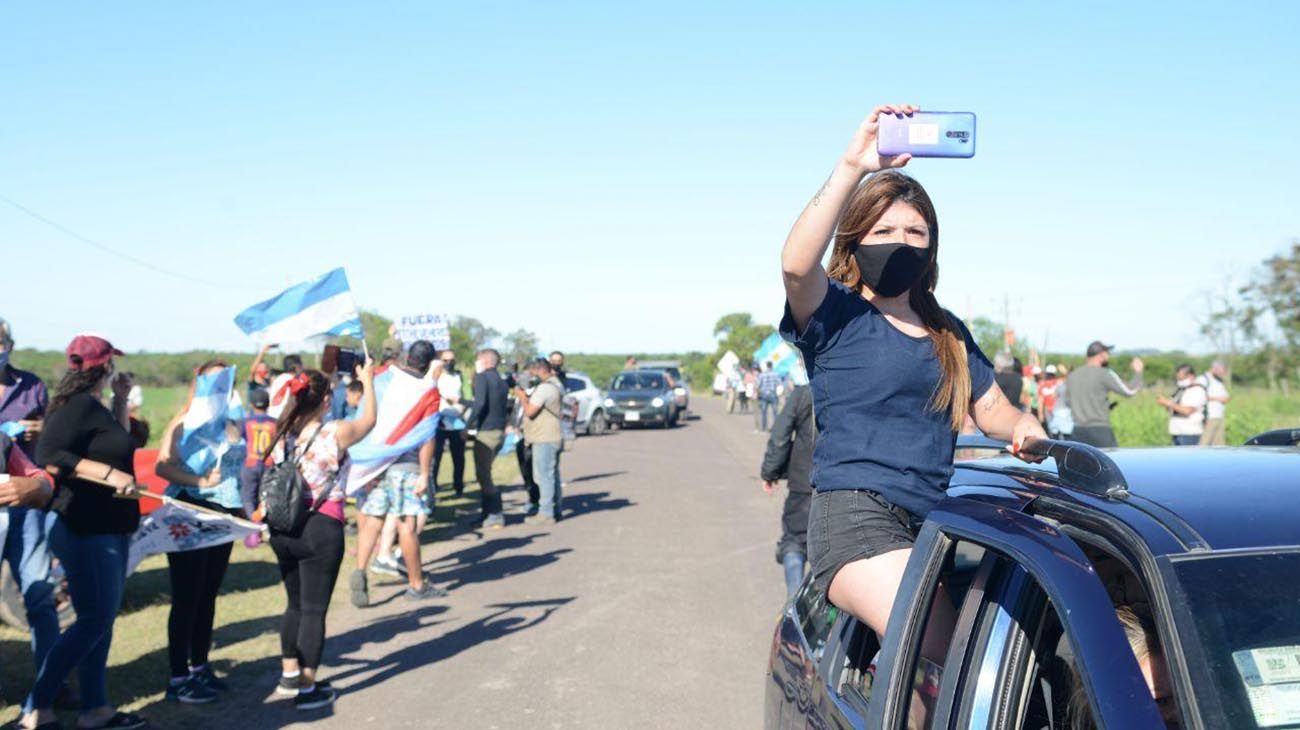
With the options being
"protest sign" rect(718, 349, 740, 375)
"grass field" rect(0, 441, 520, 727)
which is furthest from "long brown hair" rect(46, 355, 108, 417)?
"protest sign" rect(718, 349, 740, 375)

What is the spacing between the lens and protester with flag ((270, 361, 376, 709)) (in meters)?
6.27

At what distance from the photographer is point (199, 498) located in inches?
310

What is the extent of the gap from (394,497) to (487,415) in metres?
3.57

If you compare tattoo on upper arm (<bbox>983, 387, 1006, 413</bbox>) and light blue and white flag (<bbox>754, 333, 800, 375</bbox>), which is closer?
tattoo on upper arm (<bbox>983, 387, 1006, 413</bbox>)

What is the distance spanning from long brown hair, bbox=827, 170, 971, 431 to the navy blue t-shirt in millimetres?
47

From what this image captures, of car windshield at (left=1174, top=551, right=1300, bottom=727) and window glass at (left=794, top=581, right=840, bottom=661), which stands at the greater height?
car windshield at (left=1174, top=551, right=1300, bottom=727)

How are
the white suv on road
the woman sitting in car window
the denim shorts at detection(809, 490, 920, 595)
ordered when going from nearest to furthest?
the woman sitting in car window < the denim shorts at detection(809, 490, 920, 595) < the white suv on road

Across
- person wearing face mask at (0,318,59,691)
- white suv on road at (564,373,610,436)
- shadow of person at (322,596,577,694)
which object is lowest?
white suv on road at (564,373,610,436)

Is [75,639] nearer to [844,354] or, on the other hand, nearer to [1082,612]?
[844,354]

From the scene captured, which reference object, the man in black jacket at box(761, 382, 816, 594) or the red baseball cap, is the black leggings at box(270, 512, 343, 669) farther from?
the man in black jacket at box(761, 382, 816, 594)

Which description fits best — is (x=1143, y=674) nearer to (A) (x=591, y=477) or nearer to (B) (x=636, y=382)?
(A) (x=591, y=477)

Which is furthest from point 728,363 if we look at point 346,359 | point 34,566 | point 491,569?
point 34,566

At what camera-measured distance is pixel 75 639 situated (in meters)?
5.62

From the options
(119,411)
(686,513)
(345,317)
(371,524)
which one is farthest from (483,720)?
(686,513)
